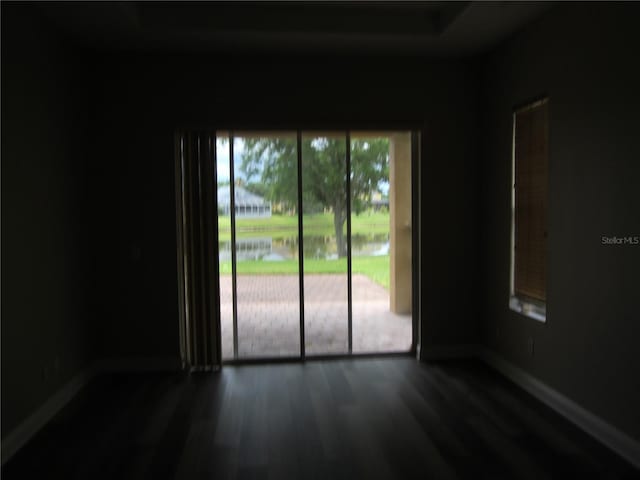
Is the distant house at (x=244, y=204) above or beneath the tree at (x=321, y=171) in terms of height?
beneath

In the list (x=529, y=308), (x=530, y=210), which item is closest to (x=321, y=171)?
(x=530, y=210)

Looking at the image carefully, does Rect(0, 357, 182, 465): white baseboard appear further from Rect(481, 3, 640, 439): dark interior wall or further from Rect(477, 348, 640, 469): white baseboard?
Rect(481, 3, 640, 439): dark interior wall

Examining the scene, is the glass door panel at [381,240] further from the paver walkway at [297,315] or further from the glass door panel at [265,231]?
the glass door panel at [265,231]

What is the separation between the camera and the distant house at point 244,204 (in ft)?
14.9

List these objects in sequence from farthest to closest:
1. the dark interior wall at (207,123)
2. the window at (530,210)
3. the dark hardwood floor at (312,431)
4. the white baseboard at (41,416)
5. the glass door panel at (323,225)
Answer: the glass door panel at (323,225)
the dark interior wall at (207,123)
the window at (530,210)
the white baseboard at (41,416)
the dark hardwood floor at (312,431)

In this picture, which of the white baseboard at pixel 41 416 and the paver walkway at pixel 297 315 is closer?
the white baseboard at pixel 41 416

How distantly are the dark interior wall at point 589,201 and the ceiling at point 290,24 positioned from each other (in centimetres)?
45

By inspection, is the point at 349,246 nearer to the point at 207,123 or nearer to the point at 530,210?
the point at 530,210

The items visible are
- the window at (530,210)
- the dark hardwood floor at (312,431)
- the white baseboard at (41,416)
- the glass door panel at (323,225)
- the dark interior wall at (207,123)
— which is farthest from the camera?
the glass door panel at (323,225)

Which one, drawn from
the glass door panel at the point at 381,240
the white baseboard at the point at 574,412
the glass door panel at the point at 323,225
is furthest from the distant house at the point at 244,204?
the white baseboard at the point at 574,412

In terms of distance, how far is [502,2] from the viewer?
11.2 ft

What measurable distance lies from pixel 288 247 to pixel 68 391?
2202 mm

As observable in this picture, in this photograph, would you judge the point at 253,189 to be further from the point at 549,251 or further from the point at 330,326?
the point at 549,251

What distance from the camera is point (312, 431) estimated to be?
320 centimetres
